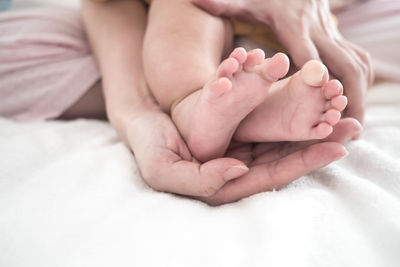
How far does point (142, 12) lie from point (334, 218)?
0.65 metres

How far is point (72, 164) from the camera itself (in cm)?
65

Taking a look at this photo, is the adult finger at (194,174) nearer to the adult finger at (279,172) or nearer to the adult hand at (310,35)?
the adult finger at (279,172)

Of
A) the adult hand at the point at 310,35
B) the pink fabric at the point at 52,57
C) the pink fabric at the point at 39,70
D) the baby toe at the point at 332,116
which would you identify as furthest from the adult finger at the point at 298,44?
the pink fabric at the point at 39,70

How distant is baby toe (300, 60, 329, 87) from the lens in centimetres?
50

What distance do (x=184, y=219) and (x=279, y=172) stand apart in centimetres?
15

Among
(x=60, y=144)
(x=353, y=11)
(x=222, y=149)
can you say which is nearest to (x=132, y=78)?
(x=60, y=144)

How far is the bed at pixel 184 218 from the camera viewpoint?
0.44m

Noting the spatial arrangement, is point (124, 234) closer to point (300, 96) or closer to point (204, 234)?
point (204, 234)

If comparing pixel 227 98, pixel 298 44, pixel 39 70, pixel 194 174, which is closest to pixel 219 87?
pixel 227 98

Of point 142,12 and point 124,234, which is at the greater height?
point 142,12

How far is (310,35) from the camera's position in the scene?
29.7 inches

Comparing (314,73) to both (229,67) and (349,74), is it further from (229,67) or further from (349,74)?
(349,74)

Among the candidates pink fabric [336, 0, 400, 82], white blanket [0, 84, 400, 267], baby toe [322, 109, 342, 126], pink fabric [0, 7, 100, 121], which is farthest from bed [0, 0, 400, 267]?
pink fabric [336, 0, 400, 82]

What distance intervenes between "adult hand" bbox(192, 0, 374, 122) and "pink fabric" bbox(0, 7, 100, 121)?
0.37m
